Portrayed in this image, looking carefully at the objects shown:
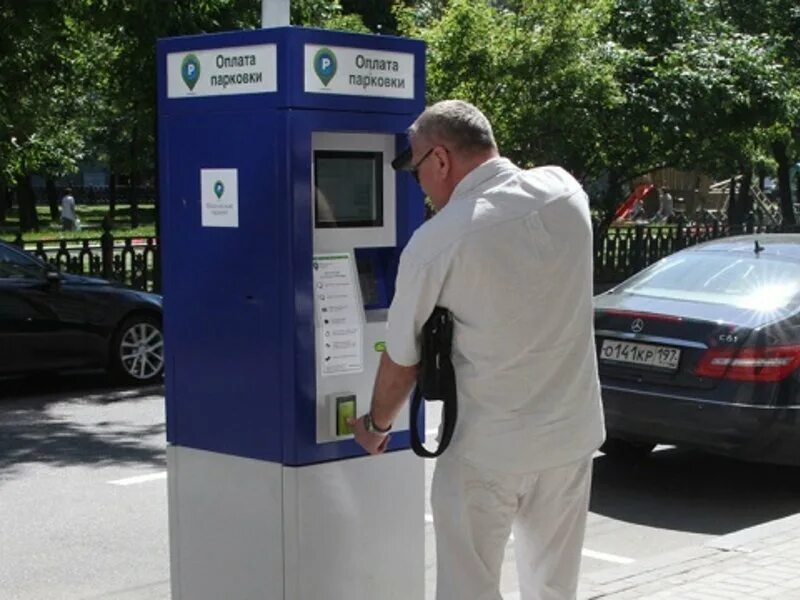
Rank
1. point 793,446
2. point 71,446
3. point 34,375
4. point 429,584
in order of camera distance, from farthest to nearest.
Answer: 1. point 34,375
2. point 71,446
3. point 793,446
4. point 429,584

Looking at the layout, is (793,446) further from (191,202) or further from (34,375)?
(34,375)

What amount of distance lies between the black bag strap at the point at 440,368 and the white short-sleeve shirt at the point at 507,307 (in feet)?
0.07

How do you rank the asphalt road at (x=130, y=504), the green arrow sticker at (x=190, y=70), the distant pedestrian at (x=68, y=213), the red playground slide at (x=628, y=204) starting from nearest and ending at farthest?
1. the green arrow sticker at (x=190, y=70)
2. the asphalt road at (x=130, y=504)
3. the red playground slide at (x=628, y=204)
4. the distant pedestrian at (x=68, y=213)

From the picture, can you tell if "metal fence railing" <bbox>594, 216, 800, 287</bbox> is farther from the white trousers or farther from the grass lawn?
the grass lawn

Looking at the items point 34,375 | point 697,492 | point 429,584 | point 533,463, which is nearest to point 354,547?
point 533,463

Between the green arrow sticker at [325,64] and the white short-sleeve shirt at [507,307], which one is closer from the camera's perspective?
the white short-sleeve shirt at [507,307]

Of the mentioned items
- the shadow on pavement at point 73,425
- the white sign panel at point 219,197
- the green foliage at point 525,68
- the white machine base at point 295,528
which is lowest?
the shadow on pavement at point 73,425

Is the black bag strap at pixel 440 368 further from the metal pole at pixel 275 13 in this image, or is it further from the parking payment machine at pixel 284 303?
the metal pole at pixel 275 13

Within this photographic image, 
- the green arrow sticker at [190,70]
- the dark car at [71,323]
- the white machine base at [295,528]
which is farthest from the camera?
the dark car at [71,323]

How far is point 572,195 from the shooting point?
147 inches

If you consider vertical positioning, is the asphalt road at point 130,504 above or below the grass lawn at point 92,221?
below

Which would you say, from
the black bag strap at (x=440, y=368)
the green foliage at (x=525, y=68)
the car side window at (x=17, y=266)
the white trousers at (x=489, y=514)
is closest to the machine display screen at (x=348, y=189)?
the black bag strap at (x=440, y=368)

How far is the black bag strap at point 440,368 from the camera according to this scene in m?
3.64

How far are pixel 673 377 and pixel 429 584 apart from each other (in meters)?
2.26
